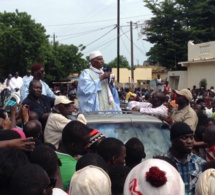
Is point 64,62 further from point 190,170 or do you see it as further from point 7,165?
point 7,165

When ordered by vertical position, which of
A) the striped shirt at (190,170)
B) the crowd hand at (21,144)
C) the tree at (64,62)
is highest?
the tree at (64,62)

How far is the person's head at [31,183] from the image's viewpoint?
2854 millimetres

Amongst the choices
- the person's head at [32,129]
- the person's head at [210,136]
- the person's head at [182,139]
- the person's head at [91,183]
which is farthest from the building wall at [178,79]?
the person's head at [91,183]

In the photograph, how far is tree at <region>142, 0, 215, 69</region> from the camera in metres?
33.2

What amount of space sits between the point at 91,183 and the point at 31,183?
0.34 meters

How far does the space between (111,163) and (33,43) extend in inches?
1327

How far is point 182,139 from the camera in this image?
4590 millimetres

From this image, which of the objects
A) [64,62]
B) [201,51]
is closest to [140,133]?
[201,51]

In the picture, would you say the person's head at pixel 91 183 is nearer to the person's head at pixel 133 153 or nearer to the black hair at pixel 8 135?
the black hair at pixel 8 135

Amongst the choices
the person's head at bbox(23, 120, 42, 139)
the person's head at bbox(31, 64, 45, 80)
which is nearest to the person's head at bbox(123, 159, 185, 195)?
the person's head at bbox(23, 120, 42, 139)

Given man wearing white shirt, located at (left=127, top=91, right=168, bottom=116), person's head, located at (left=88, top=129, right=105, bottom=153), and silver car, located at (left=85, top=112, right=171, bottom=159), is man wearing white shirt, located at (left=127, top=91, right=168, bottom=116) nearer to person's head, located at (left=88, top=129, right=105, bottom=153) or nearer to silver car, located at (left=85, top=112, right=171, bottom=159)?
silver car, located at (left=85, top=112, right=171, bottom=159)

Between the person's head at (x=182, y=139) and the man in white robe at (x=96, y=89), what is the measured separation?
8.28 ft

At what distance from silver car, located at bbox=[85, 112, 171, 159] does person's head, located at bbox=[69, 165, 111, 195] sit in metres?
2.39

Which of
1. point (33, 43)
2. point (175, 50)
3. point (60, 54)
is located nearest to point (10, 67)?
point (33, 43)
